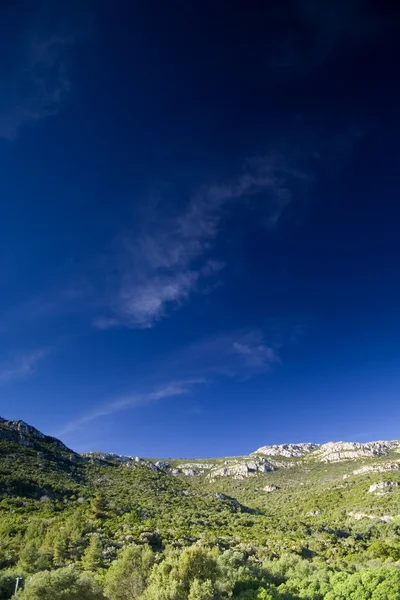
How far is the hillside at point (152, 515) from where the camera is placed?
192ft

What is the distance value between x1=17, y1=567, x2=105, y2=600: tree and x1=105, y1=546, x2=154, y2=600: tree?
2320 millimetres

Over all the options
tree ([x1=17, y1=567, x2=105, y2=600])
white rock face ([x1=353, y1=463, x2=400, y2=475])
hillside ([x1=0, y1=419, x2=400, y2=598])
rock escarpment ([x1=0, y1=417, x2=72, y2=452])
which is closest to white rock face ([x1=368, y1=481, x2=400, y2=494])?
hillside ([x1=0, y1=419, x2=400, y2=598])

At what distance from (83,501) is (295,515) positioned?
78499 mm

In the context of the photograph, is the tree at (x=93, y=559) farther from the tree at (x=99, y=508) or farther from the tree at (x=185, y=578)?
the tree at (x=99, y=508)

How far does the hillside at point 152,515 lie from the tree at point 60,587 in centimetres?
1410

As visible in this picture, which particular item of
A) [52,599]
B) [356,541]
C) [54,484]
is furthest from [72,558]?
[356,541]

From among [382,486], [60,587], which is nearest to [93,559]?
[60,587]

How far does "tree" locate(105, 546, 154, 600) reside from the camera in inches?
1389

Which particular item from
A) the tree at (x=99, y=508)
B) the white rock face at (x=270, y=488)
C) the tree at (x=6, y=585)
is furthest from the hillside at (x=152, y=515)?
the tree at (x=6, y=585)

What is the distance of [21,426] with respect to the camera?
138 meters

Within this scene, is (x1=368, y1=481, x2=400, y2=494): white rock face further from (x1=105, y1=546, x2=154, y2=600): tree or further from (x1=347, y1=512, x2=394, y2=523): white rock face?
(x1=105, y1=546, x2=154, y2=600): tree

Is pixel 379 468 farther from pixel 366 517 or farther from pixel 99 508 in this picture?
pixel 99 508

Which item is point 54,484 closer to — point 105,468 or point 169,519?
point 169,519

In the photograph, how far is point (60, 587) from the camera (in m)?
30.8
